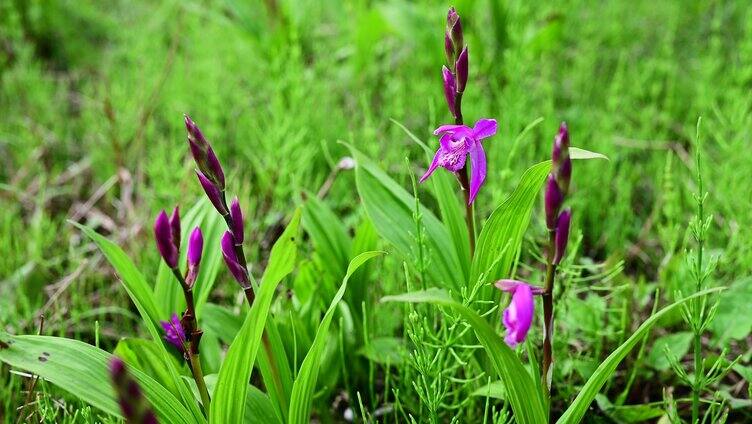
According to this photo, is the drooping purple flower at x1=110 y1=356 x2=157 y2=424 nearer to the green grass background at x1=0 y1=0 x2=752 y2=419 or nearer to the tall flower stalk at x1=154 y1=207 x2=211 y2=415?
the tall flower stalk at x1=154 y1=207 x2=211 y2=415

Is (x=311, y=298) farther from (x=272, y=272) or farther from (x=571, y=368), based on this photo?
(x=571, y=368)

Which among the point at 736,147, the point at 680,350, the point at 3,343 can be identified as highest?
the point at 736,147

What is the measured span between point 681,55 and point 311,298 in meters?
3.63

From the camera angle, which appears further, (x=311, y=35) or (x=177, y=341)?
(x=311, y=35)

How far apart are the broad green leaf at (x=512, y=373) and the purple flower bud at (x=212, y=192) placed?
41 centimetres

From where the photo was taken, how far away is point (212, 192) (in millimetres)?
1291

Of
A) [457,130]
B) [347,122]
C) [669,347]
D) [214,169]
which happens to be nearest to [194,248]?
[214,169]

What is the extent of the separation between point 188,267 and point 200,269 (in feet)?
1.48

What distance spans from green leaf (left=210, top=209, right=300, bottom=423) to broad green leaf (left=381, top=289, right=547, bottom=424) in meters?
0.29

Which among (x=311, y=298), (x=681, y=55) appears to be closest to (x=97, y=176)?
(x=311, y=298)

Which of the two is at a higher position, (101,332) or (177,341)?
(177,341)

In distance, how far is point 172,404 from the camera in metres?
1.38

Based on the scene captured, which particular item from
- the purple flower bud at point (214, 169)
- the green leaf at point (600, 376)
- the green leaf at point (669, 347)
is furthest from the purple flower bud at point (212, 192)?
the green leaf at point (669, 347)

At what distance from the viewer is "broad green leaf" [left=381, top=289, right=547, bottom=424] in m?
1.21
